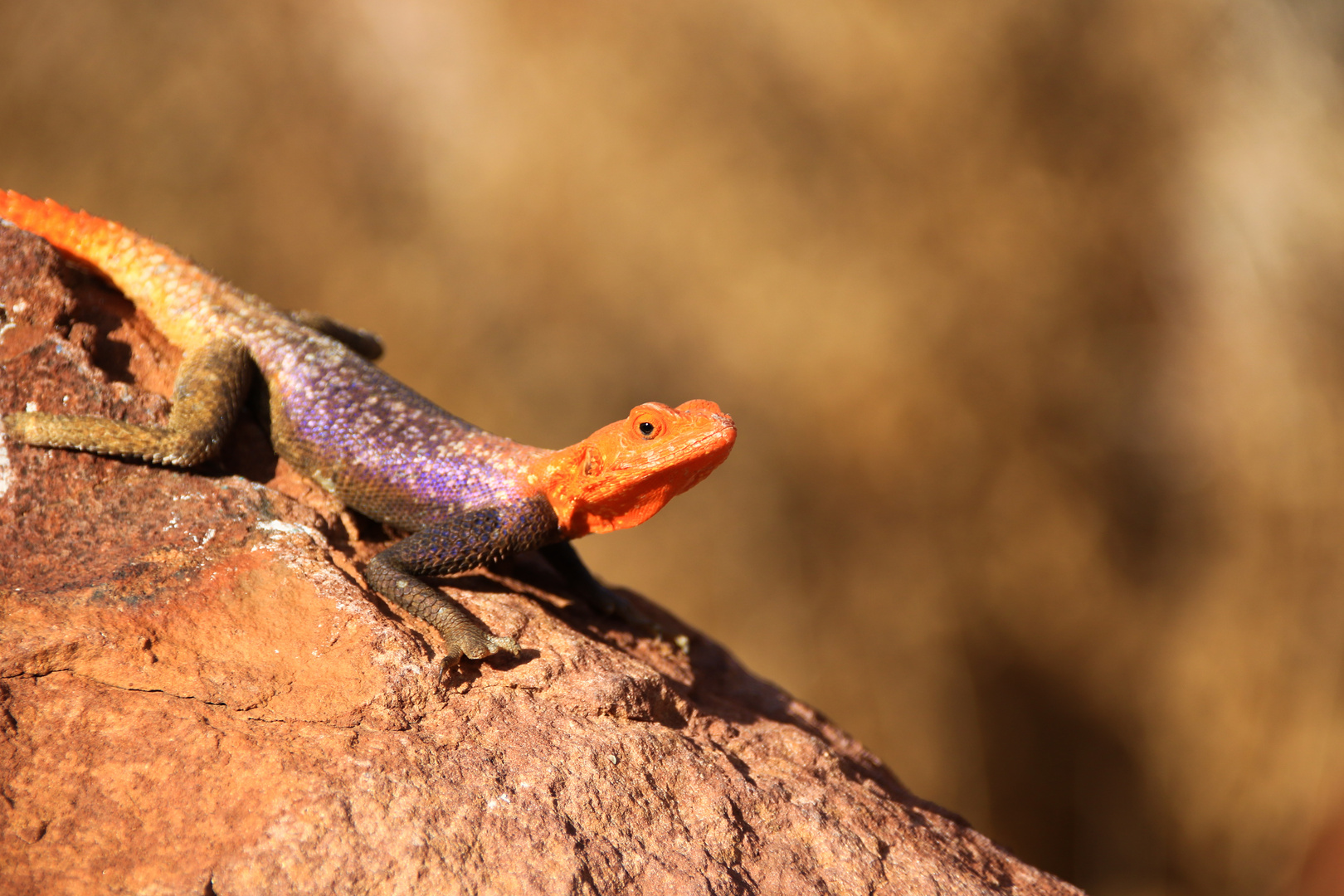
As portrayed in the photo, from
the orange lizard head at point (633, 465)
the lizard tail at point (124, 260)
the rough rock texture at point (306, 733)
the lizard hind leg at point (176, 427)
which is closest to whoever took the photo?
the rough rock texture at point (306, 733)

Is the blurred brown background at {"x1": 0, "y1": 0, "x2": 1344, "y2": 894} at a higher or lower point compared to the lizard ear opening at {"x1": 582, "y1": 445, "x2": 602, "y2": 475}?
higher

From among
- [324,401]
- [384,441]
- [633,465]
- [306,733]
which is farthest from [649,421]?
[306,733]

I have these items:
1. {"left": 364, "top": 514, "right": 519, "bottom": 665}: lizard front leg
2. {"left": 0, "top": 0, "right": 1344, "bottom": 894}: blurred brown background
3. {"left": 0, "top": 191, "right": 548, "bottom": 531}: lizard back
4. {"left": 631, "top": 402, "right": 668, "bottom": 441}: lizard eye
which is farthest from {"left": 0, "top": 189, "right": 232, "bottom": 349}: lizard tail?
{"left": 0, "top": 0, "right": 1344, "bottom": 894}: blurred brown background

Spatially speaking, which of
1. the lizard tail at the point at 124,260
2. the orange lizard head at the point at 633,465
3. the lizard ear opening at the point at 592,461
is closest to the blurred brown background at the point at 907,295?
the lizard tail at the point at 124,260

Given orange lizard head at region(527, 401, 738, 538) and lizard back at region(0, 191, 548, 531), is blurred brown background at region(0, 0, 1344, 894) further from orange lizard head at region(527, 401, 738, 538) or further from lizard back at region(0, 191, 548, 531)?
orange lizard head at region(527, 401, 738, 538)

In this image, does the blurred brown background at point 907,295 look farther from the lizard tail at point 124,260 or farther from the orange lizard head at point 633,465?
the orange lizard head at point 633,465

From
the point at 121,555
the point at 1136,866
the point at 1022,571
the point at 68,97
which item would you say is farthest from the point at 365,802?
the point at 68,97
